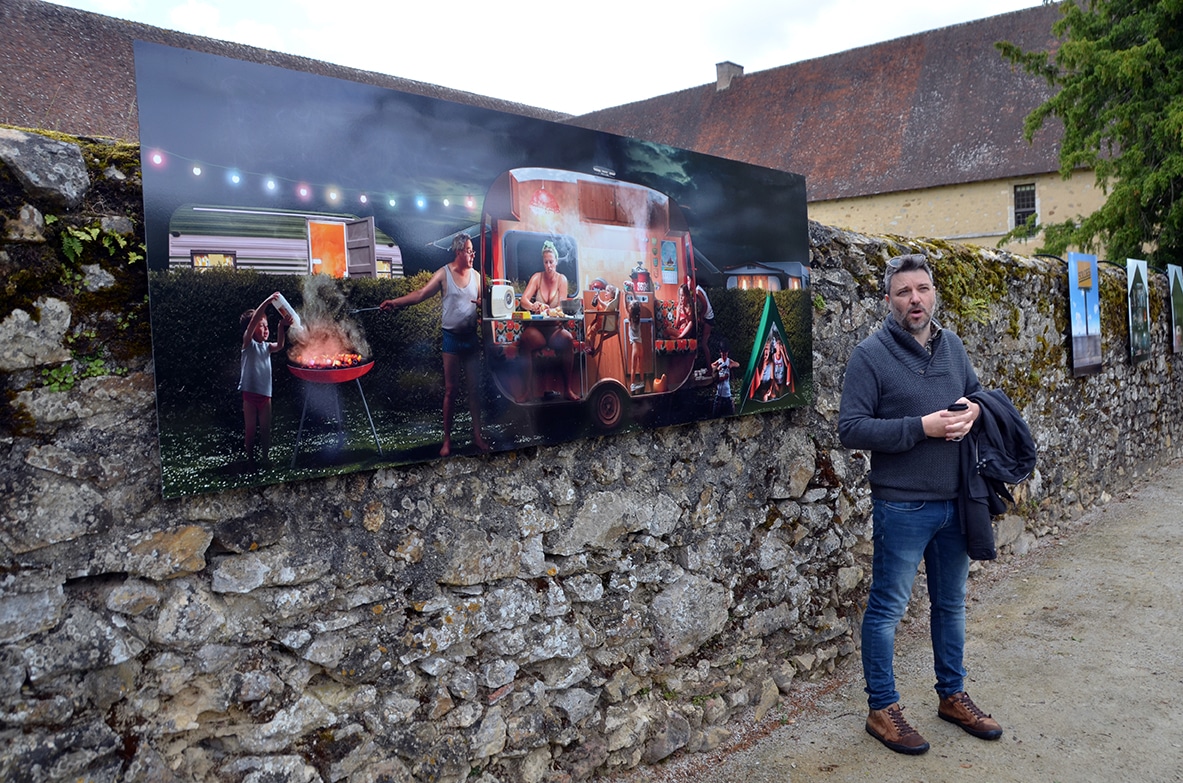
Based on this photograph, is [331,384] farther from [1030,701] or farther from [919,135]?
[919,135]

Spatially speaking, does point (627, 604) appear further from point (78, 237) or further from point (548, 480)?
point (78, 237)

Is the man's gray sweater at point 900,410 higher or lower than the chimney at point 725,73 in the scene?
lower

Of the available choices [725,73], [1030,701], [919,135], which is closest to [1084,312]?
[1030,701]

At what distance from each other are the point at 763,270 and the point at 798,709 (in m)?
1.95

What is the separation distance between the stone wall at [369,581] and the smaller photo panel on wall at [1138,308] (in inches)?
202

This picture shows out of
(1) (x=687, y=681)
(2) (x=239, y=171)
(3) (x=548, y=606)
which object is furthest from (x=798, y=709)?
(2) (x=239, y=171)

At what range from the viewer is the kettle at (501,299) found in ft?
8.50

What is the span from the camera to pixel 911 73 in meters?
24.0

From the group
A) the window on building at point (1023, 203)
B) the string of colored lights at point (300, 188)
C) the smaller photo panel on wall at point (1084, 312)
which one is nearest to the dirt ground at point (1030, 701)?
the smaller photo panel on wall at point (1084, 312)

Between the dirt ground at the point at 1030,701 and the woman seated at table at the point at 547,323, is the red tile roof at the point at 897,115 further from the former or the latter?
the woman seated at table at the point at 547,323

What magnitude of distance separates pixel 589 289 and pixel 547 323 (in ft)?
0.77

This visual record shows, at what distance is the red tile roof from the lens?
71.5 ft

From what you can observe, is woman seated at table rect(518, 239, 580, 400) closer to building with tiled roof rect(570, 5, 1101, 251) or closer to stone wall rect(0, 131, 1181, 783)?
stone wall rect(0, 131, 1181, 783)

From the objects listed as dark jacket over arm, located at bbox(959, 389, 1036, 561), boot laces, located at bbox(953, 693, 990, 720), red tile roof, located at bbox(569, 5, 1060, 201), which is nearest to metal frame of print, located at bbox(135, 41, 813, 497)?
dark jacket over arm, located at bbox(959, 389, 1036, 561)
